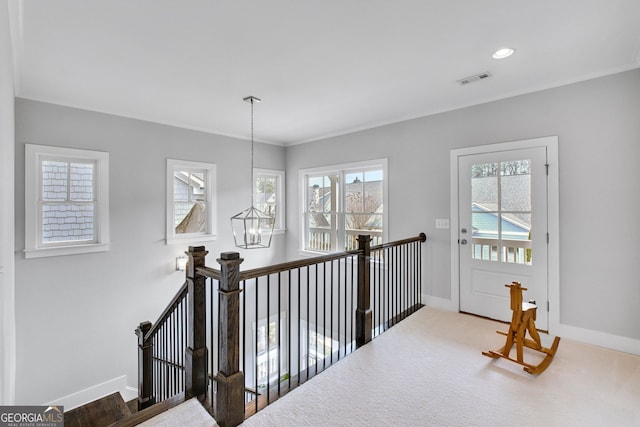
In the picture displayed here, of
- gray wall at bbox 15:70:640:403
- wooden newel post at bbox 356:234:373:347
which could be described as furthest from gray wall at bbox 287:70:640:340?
wooden newel post at bbox 356:234:373:347

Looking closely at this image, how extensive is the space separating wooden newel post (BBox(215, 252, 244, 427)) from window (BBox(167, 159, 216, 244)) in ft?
9.46

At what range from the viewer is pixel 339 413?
6.04ft

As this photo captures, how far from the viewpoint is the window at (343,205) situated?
4387 millimetres

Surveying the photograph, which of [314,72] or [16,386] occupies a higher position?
[314,72]

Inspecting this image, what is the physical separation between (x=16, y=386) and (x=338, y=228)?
166 inches

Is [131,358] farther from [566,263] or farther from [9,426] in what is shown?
[566,263]

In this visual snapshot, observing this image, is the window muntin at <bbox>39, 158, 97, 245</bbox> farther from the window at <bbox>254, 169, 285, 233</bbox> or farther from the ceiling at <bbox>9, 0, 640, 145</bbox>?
the window at <bbox>254, 169, 285, 233</bbox>

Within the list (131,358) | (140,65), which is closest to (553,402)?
(140,65)

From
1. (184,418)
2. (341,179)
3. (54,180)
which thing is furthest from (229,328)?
(341,179)

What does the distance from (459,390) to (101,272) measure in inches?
157

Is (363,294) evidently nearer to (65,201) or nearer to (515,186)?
(515,186)

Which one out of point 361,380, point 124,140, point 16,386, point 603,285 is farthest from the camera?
point 124,140

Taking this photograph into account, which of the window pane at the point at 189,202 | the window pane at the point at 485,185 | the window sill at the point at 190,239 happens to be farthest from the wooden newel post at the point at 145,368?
the window pane at the point at 485,185

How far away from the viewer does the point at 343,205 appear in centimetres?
482
